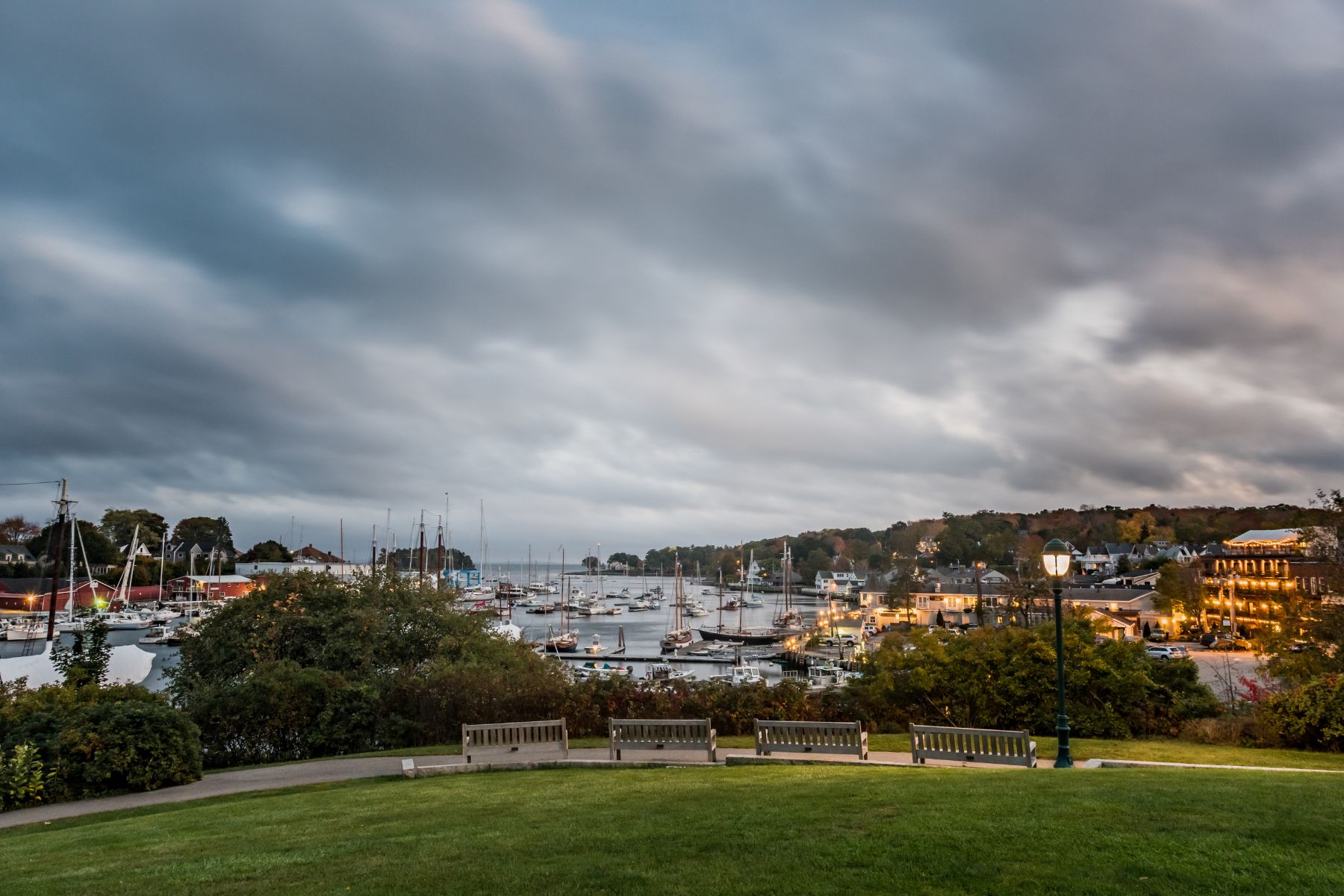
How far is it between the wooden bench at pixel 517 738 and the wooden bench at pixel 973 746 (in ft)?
20.4

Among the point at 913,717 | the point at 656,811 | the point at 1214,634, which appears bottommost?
the point at 1214,634

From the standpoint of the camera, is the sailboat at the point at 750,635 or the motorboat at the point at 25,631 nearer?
the motorboat at the point at 25,631

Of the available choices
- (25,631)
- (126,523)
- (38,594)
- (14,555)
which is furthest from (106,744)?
(126,523)

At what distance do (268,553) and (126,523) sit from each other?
25.1 meters

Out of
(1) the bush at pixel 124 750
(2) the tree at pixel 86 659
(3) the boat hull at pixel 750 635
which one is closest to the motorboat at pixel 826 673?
(3) the boat hull at pixel 750 635

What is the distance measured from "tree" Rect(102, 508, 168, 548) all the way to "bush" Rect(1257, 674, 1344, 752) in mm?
149744

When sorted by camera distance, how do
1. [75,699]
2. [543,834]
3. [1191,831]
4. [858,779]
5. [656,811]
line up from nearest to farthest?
[1191,831]
[543,834]
[656,811]
[858,779]
[75,699]

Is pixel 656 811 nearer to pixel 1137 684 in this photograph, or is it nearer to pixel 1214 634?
pixel 1137 684

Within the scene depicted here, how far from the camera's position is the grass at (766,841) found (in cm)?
574

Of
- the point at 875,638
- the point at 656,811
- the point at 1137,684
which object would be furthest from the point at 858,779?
the point at 875,638

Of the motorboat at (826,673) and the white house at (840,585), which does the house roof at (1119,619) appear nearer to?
the motorboat at (826,673)

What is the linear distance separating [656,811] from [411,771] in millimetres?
6850

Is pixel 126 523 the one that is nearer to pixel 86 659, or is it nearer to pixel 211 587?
pixel 211 587

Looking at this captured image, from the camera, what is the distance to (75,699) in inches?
653
